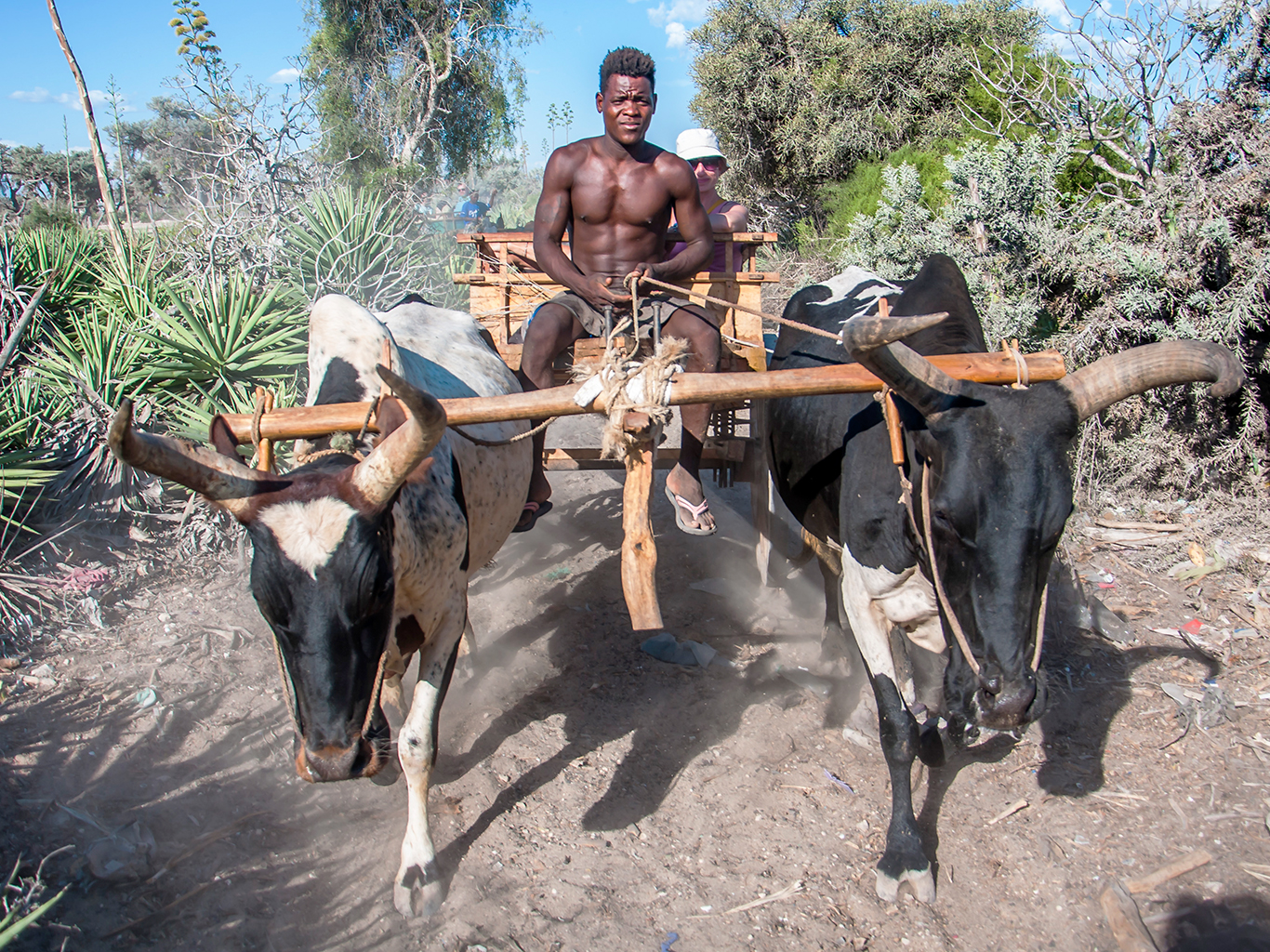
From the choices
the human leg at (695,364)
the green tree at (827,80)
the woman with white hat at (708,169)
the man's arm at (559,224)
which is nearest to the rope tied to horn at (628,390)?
the human leg at (695,364)

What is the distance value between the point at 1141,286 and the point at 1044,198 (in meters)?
1.06

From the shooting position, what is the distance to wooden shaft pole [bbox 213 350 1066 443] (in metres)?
2.70

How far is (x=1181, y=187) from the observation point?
5836 mm

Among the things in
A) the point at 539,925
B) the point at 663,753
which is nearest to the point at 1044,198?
the point at 663,753

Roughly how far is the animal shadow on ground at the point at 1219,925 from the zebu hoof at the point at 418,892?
8.09 feet

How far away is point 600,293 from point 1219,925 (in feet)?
11.6

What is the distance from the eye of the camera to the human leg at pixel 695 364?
14.0 feet

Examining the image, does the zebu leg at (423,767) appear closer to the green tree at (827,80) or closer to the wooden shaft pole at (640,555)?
the wooden shaft pole at (640,555)

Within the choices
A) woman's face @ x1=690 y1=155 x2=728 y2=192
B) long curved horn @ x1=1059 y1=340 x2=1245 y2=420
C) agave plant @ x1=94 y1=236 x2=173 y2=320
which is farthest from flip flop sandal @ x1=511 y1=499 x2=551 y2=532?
woman's face @ x1=690 y1=155 x2=728 y2=192

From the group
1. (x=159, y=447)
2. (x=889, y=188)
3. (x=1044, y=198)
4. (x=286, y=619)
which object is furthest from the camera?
(x=889, y=188)

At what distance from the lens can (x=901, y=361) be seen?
2.44m

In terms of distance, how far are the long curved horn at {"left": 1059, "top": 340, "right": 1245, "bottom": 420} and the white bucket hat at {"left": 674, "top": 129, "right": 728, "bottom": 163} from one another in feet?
16.9

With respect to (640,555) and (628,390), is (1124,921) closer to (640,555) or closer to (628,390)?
(640,555)

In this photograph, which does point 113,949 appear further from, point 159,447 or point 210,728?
point 159,447
